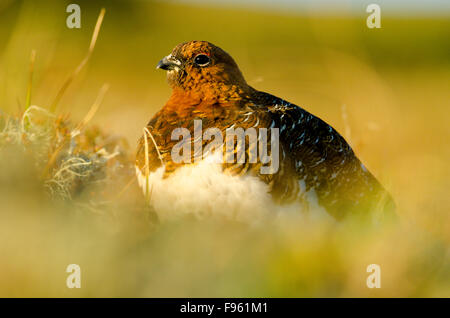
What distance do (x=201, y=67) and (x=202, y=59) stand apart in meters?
0.06

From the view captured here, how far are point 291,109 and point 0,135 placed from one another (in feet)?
6.22

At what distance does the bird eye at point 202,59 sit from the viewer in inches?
137

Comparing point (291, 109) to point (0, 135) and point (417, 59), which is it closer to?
point (0, 135)

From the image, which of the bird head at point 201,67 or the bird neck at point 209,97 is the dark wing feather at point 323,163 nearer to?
the bird neck at point 209,97

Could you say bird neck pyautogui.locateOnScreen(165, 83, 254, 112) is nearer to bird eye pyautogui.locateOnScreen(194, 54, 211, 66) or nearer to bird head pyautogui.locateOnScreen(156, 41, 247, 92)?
bird head pyautogui.locateOnScreen(156, 41, 247, 92)

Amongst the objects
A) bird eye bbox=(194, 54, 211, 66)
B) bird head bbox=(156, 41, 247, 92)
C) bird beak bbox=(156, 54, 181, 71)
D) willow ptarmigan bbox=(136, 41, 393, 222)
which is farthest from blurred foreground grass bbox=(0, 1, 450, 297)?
bird eye bbox=(194, 54, 211, 66)

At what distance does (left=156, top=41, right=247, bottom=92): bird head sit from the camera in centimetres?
346

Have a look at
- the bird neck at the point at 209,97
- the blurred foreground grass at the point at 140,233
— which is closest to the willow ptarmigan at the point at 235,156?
the bird neck at the point at 209,97

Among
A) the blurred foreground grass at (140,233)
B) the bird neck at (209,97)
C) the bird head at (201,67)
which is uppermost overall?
the bird head at (201,67)

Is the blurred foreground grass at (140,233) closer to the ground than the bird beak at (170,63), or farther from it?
closer to the ground

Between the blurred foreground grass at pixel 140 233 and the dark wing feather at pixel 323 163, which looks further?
the dark wing feather at pixel 323 163

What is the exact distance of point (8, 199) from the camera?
2.52 metres

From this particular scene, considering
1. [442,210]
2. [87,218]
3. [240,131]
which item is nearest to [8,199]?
[87,218]

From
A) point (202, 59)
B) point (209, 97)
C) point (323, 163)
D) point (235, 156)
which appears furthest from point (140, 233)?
point (202, 59)
